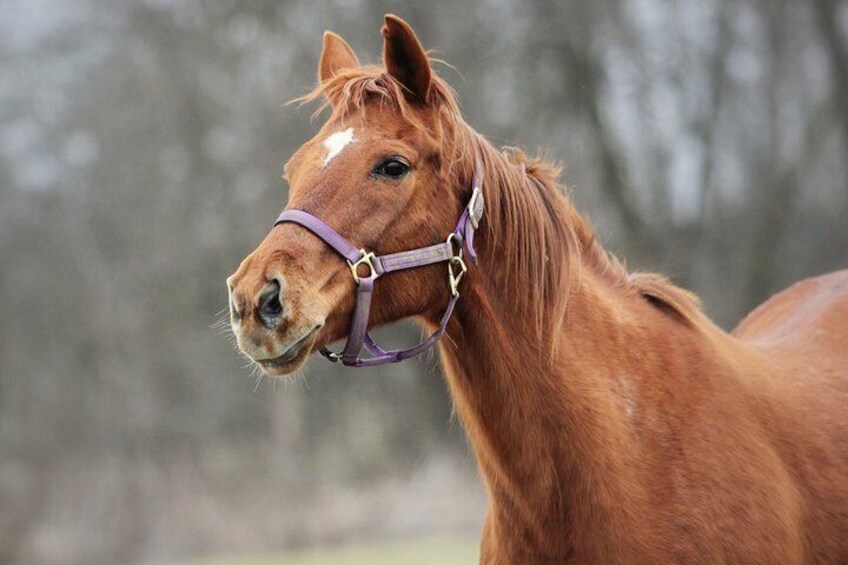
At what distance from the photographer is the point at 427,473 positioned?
13.2 m

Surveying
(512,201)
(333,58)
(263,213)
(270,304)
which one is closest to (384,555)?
(263,213)

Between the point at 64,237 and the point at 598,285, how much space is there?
11.0 meters

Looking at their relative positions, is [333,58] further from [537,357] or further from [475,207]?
[537,357]

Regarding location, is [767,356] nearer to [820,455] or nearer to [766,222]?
[820,455]

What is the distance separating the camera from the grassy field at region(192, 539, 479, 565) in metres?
11.1

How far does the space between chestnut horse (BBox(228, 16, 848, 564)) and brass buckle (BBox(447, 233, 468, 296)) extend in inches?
1.0

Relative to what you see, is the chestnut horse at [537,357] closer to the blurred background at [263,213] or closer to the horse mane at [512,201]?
the horse mane at [512,201]

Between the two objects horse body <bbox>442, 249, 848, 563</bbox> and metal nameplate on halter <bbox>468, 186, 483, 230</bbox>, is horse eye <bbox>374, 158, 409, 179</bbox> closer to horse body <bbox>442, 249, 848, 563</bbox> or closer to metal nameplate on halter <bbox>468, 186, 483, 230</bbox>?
metal nameplate on halter <bbox>468, 186, 483, 230</bbox>

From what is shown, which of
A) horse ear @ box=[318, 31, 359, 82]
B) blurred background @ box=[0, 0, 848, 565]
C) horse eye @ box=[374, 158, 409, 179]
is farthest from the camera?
blurred background @ box=[0, 0, 848, 565]

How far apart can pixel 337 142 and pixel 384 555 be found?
9.71m

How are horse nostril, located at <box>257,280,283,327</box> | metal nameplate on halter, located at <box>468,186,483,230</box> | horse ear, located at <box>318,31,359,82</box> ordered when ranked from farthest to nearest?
1. horse ear, located at <box>318,31,359,82</box>
2. metal nameplate on halter, located at <box>468,186,483,230</box>
3. horse nostril, located at <box>257,280,283,327</box>

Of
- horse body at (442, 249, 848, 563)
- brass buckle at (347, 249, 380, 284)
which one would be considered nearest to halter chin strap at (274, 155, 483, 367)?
brass buckle at (347, 249, 380, 284)

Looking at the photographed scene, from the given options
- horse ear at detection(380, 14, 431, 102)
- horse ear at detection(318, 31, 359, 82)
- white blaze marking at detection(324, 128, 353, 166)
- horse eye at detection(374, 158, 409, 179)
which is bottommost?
horse eye at detection(374, 158, 409, 179)

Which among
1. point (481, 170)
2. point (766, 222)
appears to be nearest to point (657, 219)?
point (766, 222)
